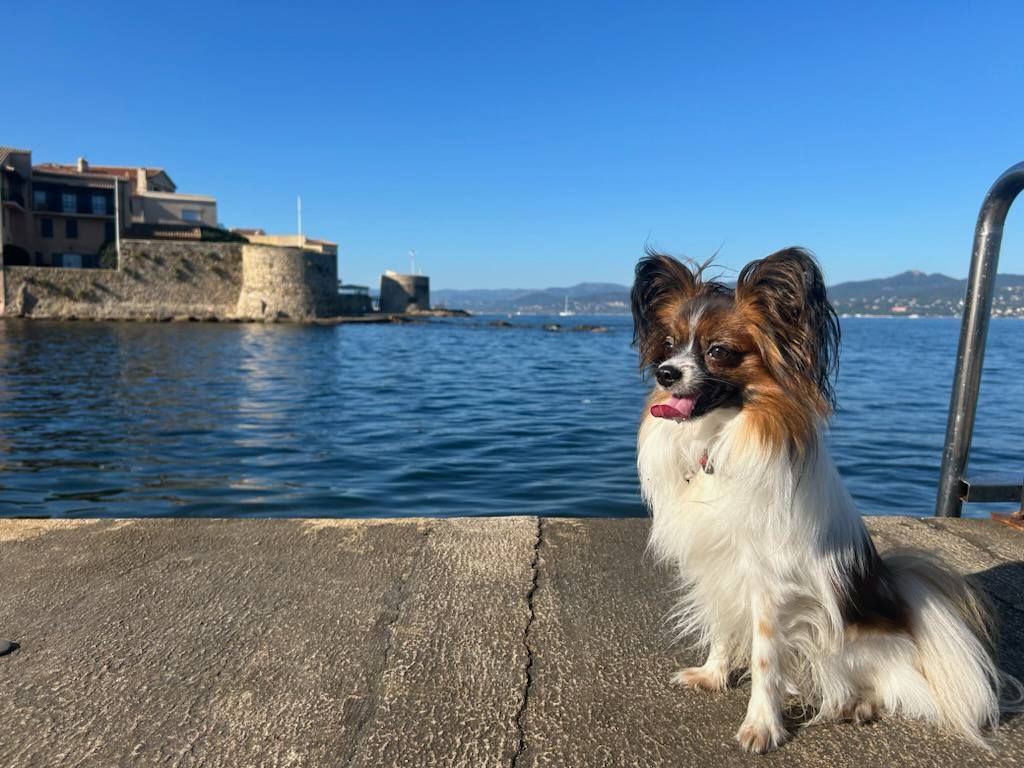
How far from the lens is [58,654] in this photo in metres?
2.37

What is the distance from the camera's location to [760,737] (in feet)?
6.56

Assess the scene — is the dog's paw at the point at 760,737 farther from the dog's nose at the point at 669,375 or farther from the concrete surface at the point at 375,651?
the dog's nose at the point at 669,375

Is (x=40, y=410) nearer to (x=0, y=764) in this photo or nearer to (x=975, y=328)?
(x=0, y=764)

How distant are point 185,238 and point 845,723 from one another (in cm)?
6191

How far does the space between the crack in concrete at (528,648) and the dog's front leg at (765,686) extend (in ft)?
2.11

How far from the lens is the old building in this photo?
51.8m

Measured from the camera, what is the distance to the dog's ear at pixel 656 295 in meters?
2.32

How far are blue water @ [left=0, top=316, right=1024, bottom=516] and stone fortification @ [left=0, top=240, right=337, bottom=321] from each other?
28.4m

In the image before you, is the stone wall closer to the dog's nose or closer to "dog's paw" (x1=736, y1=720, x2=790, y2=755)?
the dog's nose

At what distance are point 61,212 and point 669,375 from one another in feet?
217

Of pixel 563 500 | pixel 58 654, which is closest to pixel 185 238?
pixel 563 500

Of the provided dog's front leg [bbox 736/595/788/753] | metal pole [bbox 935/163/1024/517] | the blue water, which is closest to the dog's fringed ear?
dog's front leg [bbox 736/595/788/753]

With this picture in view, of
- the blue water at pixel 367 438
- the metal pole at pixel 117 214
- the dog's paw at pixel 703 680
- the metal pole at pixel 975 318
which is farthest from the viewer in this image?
the metal pole at pixel 117 214

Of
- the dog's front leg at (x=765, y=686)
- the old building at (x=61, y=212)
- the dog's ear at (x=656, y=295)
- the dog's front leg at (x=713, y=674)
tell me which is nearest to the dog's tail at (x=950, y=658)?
the dog's front leg at (x=765, y=686)
